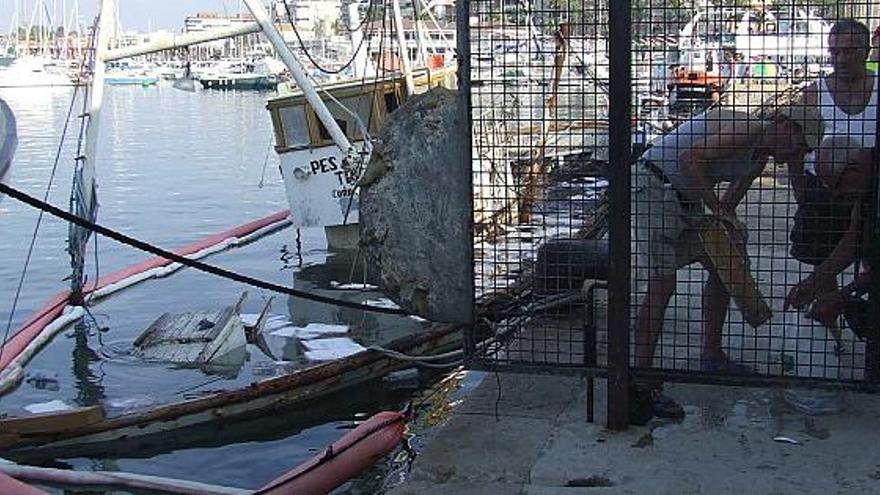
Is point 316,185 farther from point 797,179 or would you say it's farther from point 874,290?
point 874,290

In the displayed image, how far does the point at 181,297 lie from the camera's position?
1517 centimetres

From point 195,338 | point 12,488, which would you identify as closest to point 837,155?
point 12,488

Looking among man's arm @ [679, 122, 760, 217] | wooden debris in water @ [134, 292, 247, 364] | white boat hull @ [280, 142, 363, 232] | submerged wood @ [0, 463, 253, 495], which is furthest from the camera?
white boat hull @ [280, 142, 363, 232]

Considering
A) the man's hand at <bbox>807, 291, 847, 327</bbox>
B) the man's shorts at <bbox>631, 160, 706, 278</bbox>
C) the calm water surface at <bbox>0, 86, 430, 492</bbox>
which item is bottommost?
the calm water surface at <bbox>0, 86, 430, 492</bbox>

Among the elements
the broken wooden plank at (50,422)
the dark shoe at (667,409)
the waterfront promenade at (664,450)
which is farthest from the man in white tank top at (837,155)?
the broken wooden plank at (50,422)

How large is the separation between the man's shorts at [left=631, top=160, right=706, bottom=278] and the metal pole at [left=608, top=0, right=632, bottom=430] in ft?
0.93

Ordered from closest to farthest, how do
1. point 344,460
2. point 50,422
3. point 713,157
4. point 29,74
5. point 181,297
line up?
point 713,157 < point 344,460 < point 50,422 < point 181,297 < point 29,74

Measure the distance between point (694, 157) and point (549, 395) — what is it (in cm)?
161

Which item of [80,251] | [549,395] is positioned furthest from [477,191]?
[80,251]

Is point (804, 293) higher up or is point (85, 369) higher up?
point (804, 293)

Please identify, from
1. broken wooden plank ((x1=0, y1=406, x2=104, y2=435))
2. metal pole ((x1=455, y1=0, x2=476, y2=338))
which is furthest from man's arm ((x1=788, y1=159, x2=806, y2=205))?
broken wooden plank ((x1=0, y1=406, x2=104, y2=435))

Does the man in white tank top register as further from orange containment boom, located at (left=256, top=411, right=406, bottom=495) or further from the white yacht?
the white yacht

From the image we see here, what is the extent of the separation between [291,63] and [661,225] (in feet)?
31.7

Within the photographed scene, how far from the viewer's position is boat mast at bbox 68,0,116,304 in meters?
12.0
